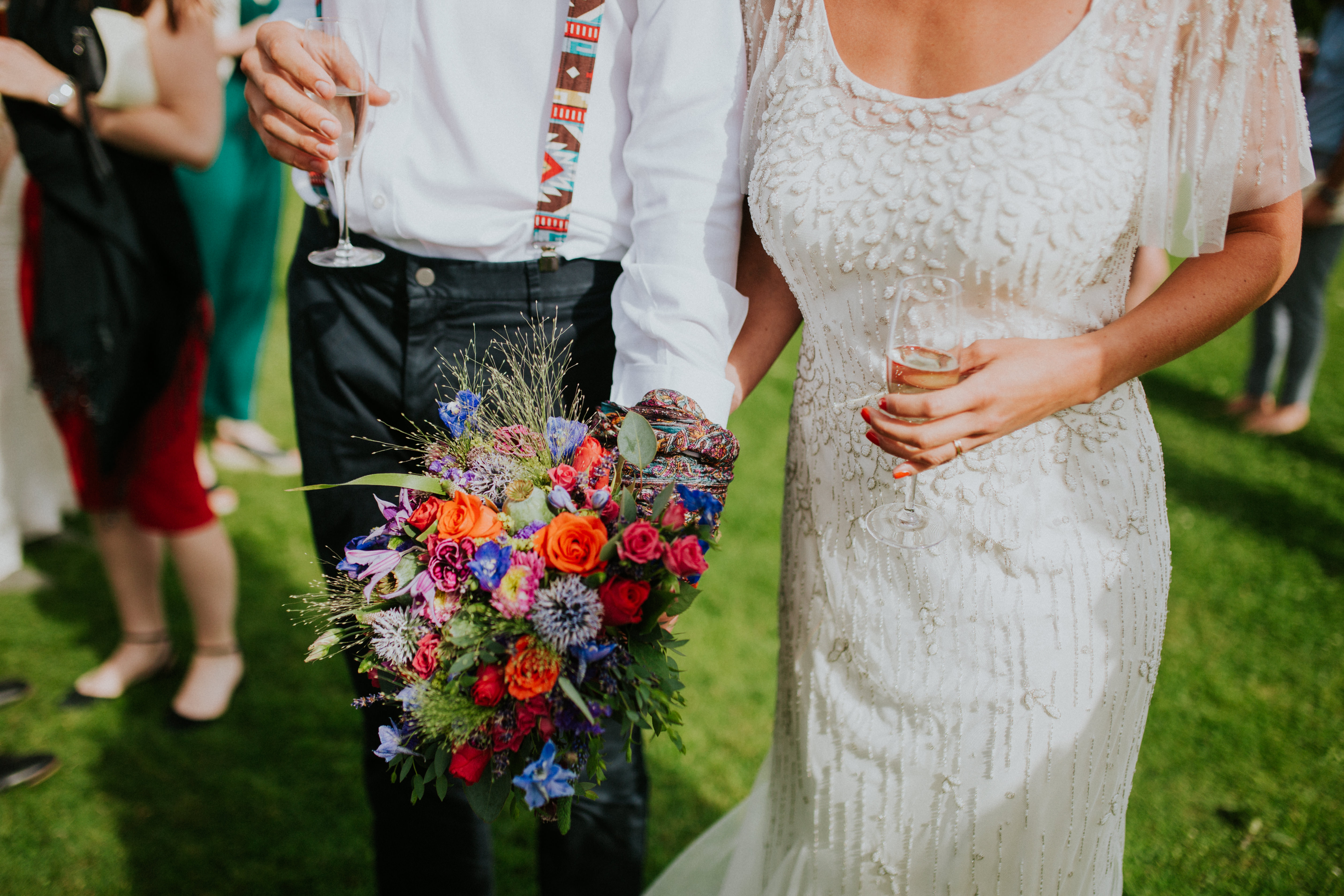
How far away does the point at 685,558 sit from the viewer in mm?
1198

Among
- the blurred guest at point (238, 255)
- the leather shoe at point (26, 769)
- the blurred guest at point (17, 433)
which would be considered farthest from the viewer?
the blurred guest at point (238, 255)

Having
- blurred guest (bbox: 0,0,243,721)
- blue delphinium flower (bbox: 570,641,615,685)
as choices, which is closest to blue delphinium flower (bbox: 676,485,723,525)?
blue delphinium flower (bbox: 570,641,615,685)

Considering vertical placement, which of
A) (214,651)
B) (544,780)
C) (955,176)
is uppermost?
(955,176)

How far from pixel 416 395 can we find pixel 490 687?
782mm

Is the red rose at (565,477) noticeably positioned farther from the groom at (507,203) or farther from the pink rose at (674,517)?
the groom at (507,203)

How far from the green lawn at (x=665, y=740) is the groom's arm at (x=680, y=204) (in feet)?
5.79

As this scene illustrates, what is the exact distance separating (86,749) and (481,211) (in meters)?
2.57

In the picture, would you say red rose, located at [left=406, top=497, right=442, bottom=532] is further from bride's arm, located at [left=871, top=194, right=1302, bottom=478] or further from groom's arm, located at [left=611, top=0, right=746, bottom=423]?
bride's arm, located at [left=871, top=194, right=1302, bottom=478]

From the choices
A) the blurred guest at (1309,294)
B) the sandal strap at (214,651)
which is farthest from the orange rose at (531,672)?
the blurred guest at (1309,294)

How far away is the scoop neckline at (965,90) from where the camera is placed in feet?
4.84

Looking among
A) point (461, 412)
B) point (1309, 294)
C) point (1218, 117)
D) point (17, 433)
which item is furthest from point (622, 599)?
point (1309, 294)

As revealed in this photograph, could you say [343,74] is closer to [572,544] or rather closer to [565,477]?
[565,477]

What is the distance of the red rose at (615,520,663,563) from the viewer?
1.20m

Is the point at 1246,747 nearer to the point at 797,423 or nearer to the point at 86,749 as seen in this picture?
the point at 797,423
